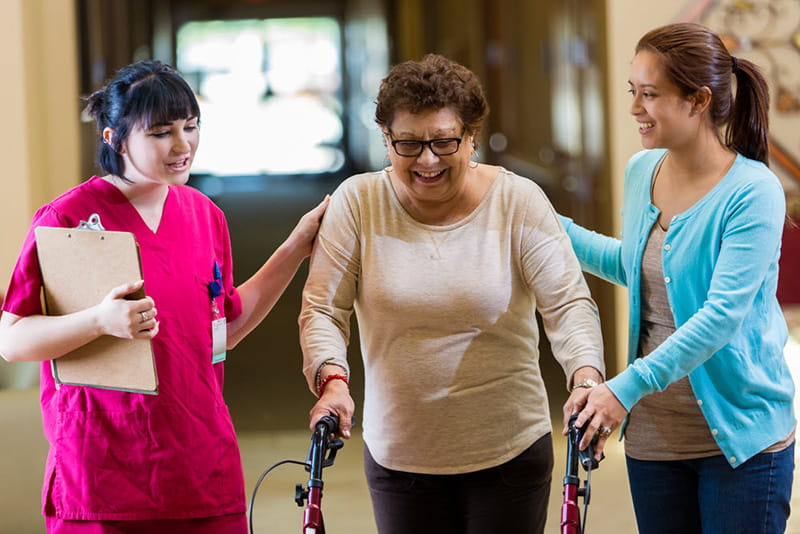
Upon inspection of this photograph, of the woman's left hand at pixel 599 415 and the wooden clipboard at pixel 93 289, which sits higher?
the wooden clipboard at pixel 93 289

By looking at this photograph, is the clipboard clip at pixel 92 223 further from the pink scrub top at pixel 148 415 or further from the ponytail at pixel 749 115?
the ponytail at pixel 749 115

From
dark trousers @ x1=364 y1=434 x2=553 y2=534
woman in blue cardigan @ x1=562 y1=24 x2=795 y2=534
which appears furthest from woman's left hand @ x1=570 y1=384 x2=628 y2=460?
dark trousers @ x1=364 y1=434 x2=553 y2=534

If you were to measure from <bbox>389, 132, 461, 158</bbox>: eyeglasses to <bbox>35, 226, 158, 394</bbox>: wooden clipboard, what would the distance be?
499 mm

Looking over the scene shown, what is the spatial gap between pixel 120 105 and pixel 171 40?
15888 mm

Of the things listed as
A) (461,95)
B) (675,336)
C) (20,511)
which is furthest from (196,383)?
(20,511)

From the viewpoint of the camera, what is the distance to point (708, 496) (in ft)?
6.15

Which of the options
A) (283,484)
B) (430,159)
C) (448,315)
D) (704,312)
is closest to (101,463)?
(448,315)

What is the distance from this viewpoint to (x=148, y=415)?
5.83 feet

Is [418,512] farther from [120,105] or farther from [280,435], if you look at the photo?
[280,435]

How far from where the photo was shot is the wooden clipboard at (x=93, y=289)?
1680mm

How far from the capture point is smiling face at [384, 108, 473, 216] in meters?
1.80

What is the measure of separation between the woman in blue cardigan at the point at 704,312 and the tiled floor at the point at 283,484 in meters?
1.96

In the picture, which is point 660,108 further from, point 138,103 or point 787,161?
point 787,161

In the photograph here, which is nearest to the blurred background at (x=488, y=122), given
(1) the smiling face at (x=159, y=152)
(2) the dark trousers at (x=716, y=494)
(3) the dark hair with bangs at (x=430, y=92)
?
(3) the dark hair with bangs at (x=430, y=92)
